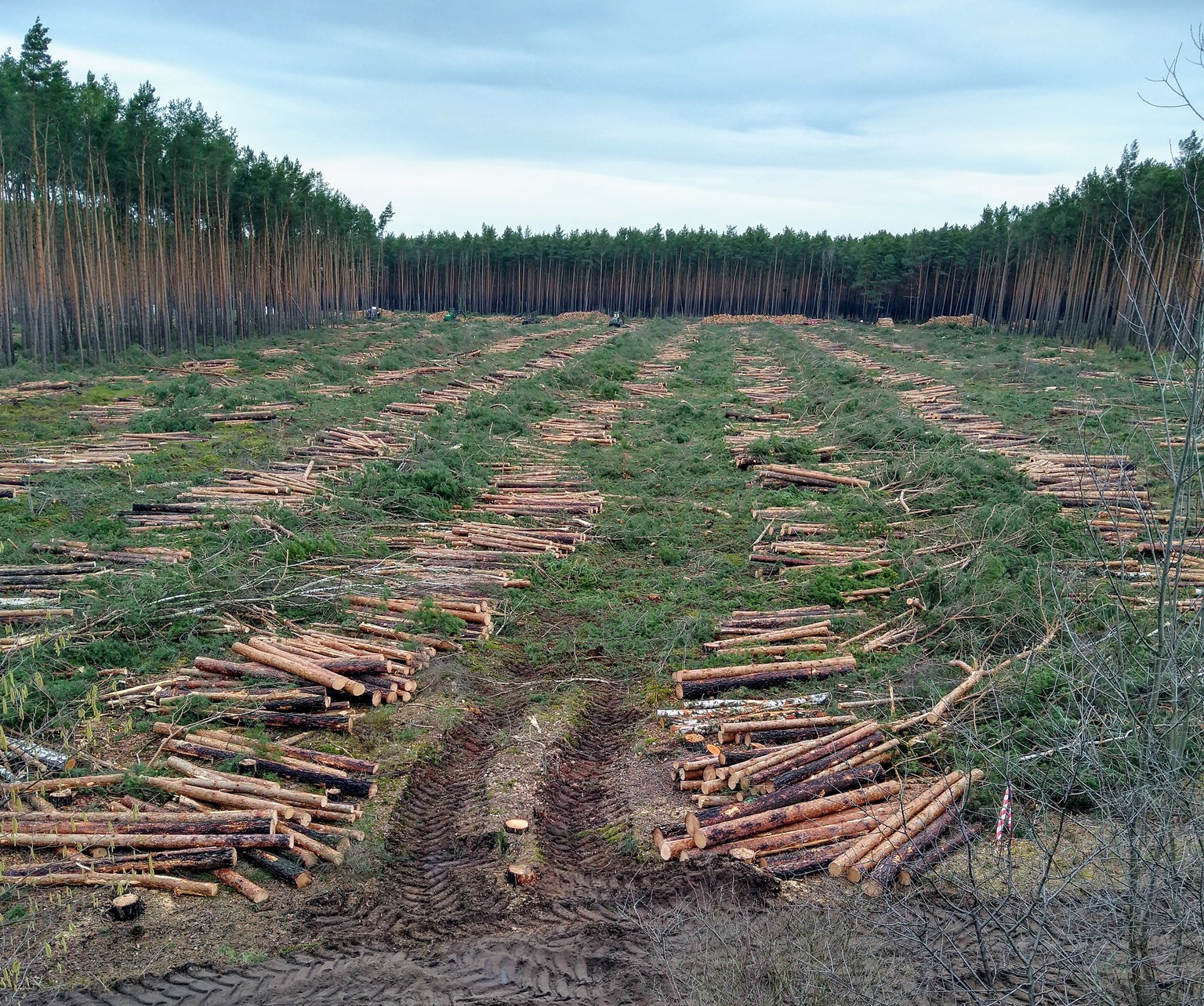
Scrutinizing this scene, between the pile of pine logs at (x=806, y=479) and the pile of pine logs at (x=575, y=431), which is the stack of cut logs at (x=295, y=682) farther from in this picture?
the pile of pine logs at (x=575, y=431)

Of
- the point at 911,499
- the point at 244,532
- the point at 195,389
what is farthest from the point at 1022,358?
the point at 244,532

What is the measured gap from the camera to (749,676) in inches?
363

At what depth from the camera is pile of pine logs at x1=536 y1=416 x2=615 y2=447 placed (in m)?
22.4

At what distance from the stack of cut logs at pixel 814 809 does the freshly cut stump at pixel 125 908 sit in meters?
3.67

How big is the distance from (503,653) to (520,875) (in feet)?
14.0

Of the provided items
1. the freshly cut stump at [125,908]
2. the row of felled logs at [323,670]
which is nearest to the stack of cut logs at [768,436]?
the row of felled logs at [323,670]

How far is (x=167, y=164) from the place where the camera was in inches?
1529

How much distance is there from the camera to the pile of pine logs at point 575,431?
73.4ft

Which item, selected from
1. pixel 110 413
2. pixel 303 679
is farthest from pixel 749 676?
pixel 110 413

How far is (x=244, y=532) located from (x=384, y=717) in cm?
521

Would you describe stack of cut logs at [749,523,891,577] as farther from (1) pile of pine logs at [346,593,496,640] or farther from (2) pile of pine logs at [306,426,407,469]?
(2) pile of pine logs at [306,426,407,469]

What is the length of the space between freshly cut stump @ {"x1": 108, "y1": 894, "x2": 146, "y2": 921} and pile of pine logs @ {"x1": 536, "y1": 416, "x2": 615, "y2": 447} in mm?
16723

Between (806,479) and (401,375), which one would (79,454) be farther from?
(401,375)

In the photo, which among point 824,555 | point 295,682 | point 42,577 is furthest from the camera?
point 824,555
